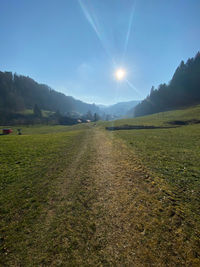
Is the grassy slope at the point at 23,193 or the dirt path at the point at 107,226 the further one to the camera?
the grassy slope at the point at 23,193

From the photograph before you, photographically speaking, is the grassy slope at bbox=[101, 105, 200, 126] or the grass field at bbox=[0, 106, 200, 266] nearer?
the grass field at bbox=[0, 106, 200, 266]

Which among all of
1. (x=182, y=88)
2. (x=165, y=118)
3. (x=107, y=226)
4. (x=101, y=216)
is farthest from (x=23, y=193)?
(x=182, y=88)

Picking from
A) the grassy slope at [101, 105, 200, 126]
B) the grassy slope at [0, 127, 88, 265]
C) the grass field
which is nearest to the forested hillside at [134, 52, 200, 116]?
the grassy slope at [101, 105, 200, 126]

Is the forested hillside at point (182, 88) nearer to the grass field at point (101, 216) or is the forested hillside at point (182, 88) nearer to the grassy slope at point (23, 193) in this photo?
the grass field at point (101, 216)

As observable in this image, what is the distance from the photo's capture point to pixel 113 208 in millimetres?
5809

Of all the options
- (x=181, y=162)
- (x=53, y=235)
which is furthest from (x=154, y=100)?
(x=53, y=235)

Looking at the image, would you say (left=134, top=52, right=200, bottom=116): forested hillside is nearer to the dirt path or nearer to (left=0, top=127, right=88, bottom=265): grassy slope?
the dirt path

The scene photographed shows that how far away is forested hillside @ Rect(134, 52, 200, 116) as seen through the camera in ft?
386

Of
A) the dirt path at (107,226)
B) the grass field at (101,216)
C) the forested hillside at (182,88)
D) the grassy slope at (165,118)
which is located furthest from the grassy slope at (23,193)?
the forested hillside at (182,88)

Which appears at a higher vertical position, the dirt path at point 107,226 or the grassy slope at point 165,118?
the grassy slope at point 165,118

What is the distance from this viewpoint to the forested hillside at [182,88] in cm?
11756

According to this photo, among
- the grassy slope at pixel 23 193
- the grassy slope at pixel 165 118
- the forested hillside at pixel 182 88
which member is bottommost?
the grassy slope at pixel 23 193

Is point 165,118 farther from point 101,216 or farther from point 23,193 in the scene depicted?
point 23,193

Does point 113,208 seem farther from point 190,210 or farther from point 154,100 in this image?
point 154,100
